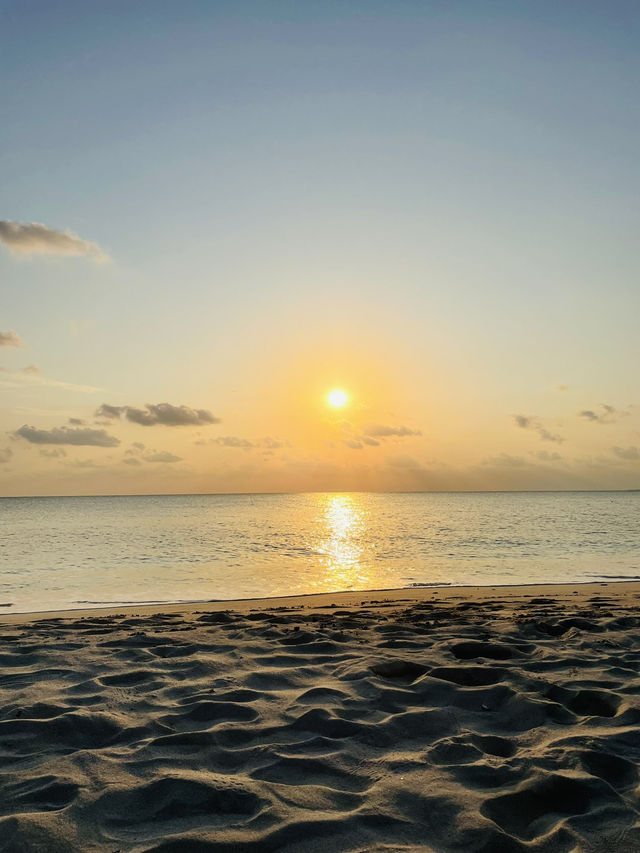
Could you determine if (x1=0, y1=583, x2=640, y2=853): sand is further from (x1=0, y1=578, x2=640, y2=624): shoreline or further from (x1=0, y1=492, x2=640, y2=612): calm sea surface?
(x1=0, y1=492, x2=640, y2=612): calm sea surface

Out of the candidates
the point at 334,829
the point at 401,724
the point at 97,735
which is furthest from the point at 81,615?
the point at 334,829

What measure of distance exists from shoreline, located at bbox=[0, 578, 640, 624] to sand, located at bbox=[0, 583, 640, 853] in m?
3.62

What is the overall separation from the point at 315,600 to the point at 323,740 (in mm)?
8786

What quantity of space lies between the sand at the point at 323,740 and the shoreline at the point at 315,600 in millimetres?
3621

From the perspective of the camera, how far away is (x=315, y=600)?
42.5ft

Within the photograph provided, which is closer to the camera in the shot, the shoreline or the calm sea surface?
the shoreline

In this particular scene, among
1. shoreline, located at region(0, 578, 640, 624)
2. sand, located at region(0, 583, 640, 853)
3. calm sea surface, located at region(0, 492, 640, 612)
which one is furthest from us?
calm sea surface, located at region(0, 492, 640, 612)

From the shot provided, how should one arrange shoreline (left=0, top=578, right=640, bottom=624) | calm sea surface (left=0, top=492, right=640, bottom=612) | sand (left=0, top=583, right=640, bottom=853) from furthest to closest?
1. calm sea surface (left=0, top=492, right=640, bottom=612)
2. shoreline (left=0, top=578, right=640, bottom=624)
3. sand (left=0, top=583, right=640, bottom=853)

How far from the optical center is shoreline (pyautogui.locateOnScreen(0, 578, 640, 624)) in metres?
11.4

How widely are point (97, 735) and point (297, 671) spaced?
2123 mm

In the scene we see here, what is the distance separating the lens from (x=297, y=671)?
6.03 m

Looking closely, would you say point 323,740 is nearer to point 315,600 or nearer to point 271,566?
point 315,600

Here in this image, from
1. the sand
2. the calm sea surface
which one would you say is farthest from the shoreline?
the sand

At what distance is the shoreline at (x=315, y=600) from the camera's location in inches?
449
